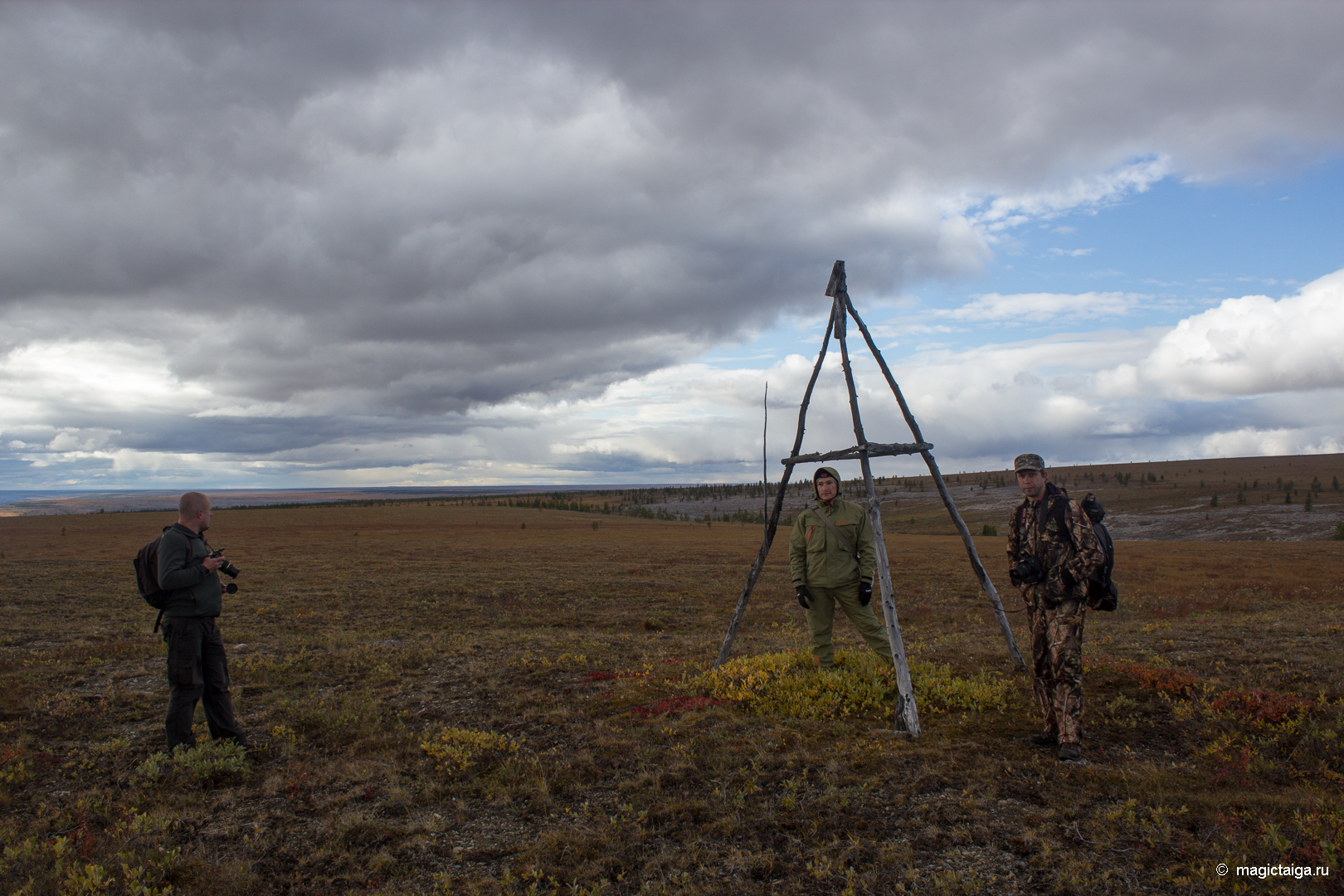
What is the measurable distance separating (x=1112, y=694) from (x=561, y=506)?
87.3 metres

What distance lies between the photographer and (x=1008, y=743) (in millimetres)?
6801

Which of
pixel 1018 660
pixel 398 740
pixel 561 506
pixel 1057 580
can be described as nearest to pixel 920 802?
pixel 1057 580

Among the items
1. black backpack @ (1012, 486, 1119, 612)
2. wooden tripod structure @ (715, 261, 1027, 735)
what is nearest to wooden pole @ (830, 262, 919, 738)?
wooden tripod structure @ (715, 261, 1027, 735)

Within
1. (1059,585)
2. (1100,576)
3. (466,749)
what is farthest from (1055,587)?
(466,749)

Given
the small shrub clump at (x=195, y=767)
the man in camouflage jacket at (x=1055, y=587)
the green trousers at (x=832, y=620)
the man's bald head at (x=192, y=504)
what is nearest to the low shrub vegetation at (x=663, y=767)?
the small shrub clump at (x=195, y=767)

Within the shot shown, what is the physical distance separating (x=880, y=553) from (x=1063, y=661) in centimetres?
212

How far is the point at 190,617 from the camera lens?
6.90m

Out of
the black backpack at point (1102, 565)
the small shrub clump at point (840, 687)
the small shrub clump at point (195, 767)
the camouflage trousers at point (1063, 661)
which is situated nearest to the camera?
the black backpack at point (1102, 565)

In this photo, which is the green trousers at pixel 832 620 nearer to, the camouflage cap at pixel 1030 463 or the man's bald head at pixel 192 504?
the camouflage cap at pixel 1030 463

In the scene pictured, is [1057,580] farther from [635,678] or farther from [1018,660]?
[635,678]

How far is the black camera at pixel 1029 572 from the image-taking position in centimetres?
652

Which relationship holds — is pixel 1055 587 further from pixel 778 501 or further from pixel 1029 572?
pixel 778 501

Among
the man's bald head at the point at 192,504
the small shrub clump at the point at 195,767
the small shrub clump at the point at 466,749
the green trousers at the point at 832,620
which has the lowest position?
Answer: the small shrub clump at the point at 466,749

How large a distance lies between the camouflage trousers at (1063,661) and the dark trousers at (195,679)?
8495 mm
